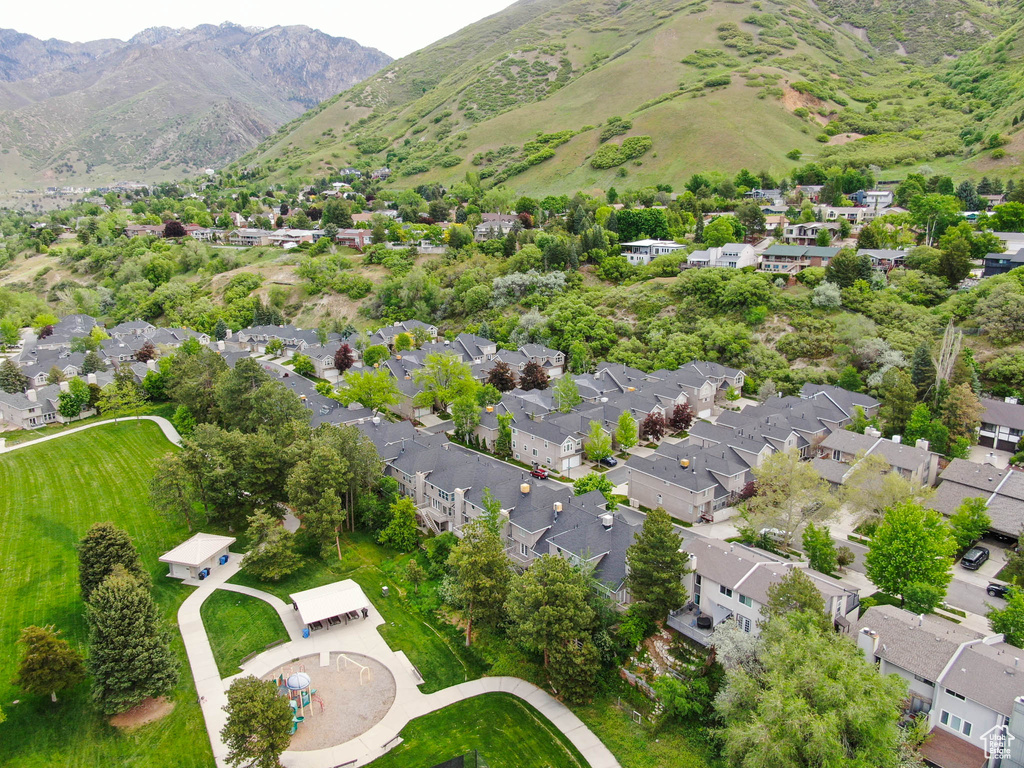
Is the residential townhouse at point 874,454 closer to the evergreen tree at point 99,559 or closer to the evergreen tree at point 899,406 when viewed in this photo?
the evergreen tree at point 899,406

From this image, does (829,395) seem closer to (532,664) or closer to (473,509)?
(473,509)

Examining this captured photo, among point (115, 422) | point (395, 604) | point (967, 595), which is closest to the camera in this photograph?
point (967, 595)

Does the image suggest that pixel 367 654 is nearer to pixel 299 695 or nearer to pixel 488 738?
pixel 299 695

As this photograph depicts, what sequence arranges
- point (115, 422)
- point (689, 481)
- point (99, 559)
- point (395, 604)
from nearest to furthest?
point (99, 559)
point (395, 604)
point (689, 481)
point (115, 422)

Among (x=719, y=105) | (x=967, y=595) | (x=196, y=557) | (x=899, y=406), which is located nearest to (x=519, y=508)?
(x=196, y=557)

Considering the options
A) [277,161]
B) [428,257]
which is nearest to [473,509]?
[428,257]

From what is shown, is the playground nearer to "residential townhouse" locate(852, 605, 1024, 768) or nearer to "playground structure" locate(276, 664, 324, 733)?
"playground structure" locate(276, 664, 324, 733)

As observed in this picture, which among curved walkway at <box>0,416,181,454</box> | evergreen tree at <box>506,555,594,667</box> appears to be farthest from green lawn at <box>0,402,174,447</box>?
evergreen tree at <box>506,555,594,667</box>
